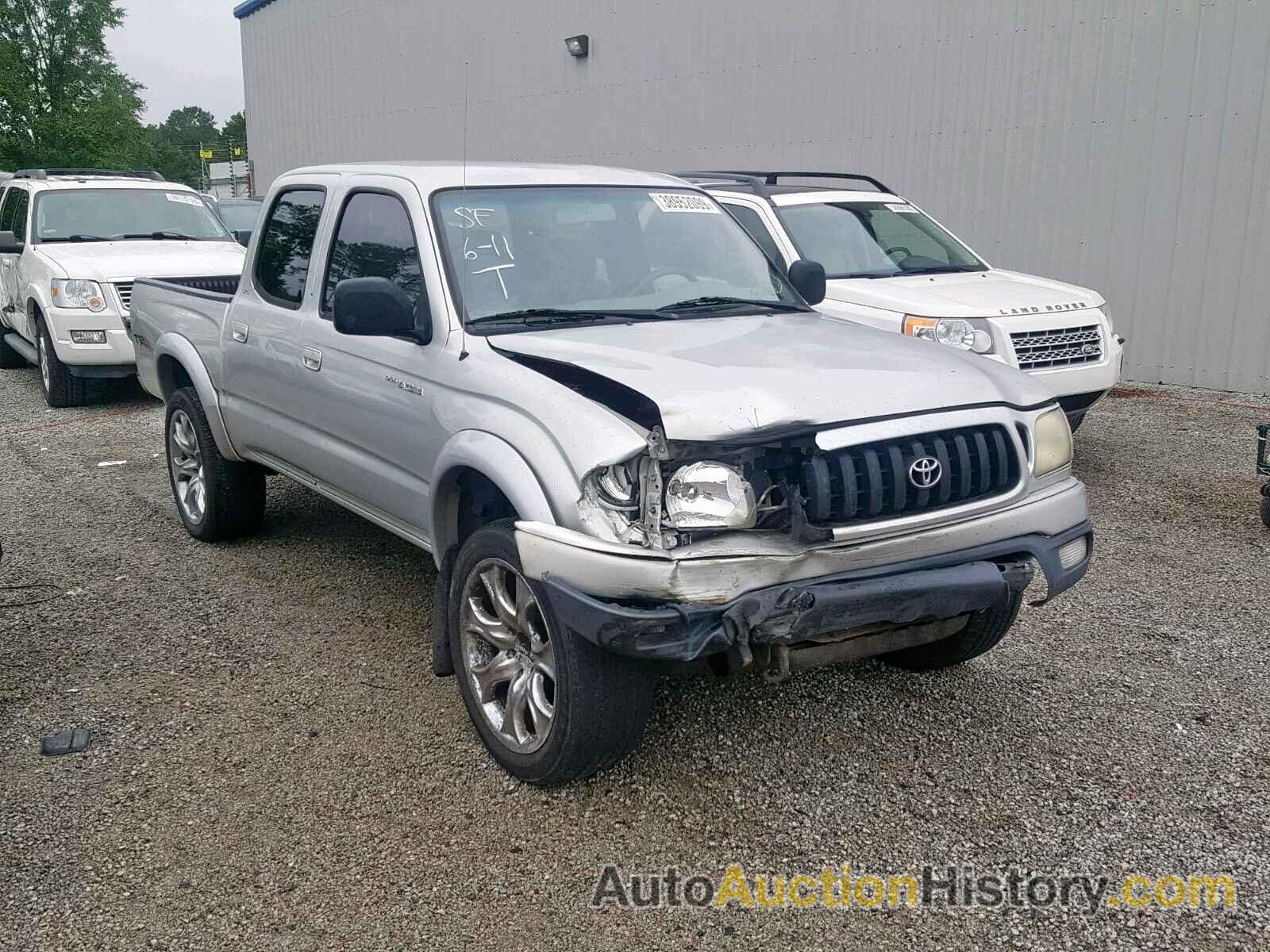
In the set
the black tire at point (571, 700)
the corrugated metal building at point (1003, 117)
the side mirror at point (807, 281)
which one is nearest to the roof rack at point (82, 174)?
the corrugated metal building at point (1003, 117)

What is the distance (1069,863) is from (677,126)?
1290cm

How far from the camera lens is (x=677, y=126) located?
48.3 ft

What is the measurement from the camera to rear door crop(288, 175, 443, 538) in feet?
13.1

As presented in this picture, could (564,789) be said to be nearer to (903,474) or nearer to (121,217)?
(903,474)

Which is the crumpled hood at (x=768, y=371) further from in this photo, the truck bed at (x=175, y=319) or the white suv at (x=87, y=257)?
the white suv at (x=87, y=257)

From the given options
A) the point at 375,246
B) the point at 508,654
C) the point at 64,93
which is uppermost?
the point at 64,93

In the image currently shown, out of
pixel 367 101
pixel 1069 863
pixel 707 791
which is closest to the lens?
pixel 1069 863

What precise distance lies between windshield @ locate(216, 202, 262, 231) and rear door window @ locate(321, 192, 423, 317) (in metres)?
12.1

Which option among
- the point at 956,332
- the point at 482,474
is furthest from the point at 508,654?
the point at 956,332

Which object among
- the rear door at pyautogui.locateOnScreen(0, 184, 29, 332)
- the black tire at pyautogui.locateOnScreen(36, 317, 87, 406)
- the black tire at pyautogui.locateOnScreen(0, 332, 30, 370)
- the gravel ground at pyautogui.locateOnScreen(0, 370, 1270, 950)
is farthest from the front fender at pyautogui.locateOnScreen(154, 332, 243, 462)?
the black tire at pyautogui.locateOnScreen(0, 332, 30, 370)

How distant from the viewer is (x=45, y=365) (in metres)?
10.4

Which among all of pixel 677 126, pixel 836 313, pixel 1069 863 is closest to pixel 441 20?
pixel 677 126

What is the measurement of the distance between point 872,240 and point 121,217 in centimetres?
739

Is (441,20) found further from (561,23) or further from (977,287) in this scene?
(977,287)
